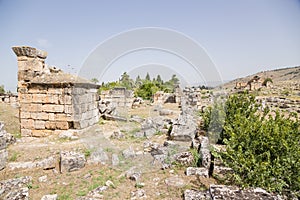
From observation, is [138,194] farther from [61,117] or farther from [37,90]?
[37,90]

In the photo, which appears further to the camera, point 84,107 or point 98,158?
point 84,107

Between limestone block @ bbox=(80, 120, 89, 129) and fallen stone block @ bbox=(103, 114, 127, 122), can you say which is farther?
fallen stone block @ bbox=(103, 114, 127, 122)

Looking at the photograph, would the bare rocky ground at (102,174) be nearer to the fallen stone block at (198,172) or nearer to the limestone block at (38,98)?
the fallen stone block at (198,172)

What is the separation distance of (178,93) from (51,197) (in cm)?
1828

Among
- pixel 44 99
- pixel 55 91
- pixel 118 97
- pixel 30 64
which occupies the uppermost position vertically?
pixel 30 64

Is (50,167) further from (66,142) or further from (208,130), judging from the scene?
(208,130)

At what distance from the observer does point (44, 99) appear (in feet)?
23.8

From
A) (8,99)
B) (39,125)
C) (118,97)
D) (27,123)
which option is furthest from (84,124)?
(8,99)

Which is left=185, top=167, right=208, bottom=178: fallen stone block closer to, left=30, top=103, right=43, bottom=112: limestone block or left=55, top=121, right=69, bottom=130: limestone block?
left=55, top=121, right=69, bottom=130: limestone block

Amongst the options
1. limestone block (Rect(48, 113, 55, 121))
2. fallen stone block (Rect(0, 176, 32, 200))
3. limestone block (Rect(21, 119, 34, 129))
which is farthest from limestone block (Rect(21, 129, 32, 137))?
fallen stone block (Rect(0, 176, 32, 200))

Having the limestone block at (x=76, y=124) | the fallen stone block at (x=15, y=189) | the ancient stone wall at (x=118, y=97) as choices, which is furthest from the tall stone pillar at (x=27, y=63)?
the ancient stone wall at (x=118, y=97)

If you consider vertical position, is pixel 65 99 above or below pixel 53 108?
above

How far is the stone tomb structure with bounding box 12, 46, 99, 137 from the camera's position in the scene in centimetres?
713

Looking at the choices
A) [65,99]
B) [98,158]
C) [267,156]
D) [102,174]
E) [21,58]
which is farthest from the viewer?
[21,58]
